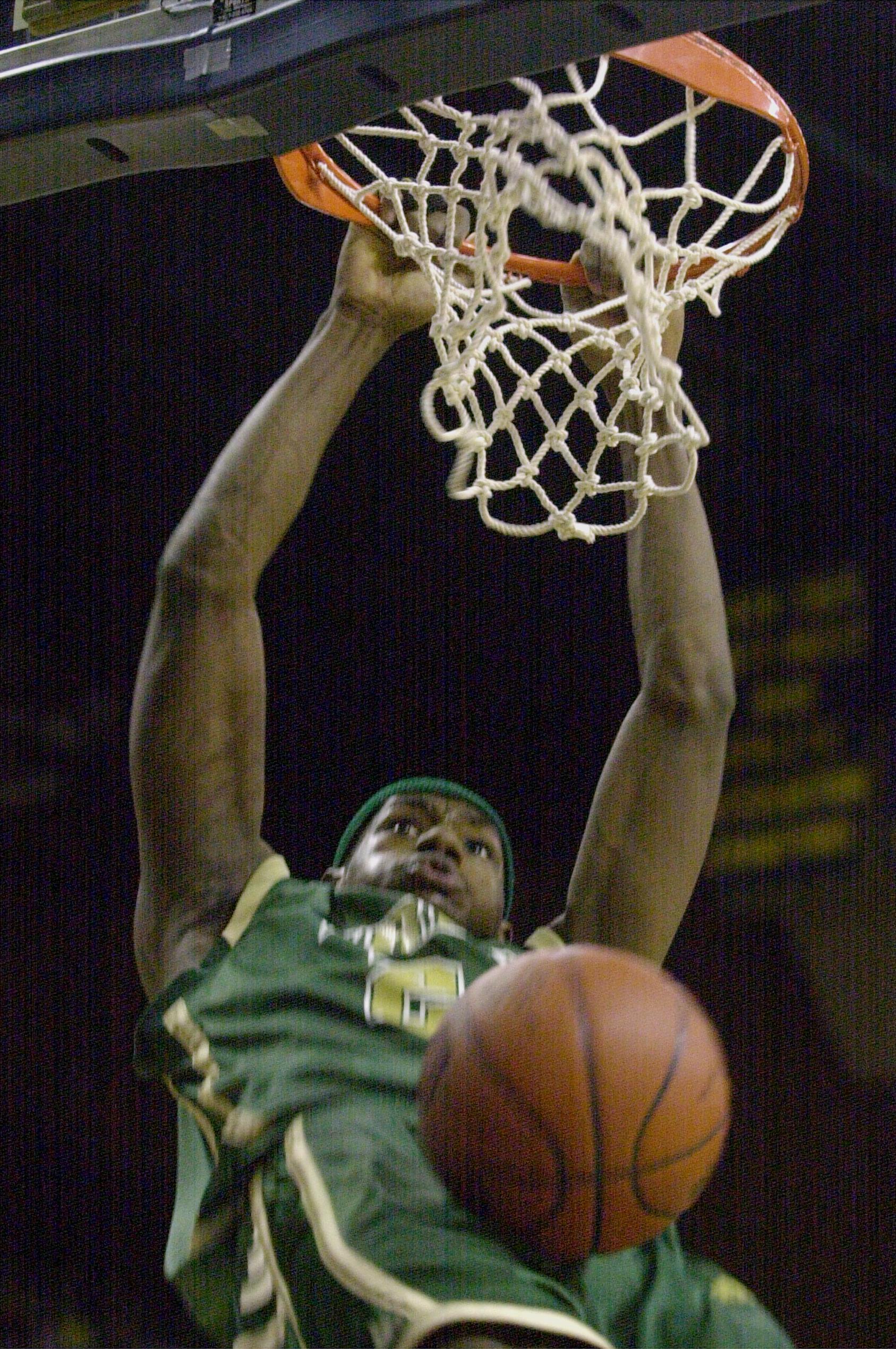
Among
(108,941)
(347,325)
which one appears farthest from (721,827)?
(347,325)

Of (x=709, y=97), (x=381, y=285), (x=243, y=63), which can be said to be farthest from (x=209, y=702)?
(x=709, y=97)

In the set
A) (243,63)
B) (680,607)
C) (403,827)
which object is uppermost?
(243,63)

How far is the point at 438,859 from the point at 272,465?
0.52 metres

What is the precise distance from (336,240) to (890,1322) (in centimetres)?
259

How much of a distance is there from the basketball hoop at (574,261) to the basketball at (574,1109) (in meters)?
0.59

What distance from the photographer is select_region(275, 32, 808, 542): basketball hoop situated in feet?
5.37

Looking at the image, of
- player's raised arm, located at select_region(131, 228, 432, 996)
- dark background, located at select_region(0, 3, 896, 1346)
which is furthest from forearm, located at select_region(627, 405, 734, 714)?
dark background, located at select_region(0, 3, 896, 1346)

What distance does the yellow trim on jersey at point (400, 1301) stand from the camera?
1376mm

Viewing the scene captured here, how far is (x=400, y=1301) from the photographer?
1413 millimetres

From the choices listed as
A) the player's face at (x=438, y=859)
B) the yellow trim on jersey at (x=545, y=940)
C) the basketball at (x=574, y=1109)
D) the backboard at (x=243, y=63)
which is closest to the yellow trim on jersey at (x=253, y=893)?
the player's face at (x=438, y=859)

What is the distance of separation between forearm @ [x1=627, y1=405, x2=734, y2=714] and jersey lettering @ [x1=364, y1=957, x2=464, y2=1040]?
0.43m

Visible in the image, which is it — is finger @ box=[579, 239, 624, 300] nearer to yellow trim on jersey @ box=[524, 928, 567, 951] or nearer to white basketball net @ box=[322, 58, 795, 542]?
white basketball net @ box=[322, 58, 795, 542]

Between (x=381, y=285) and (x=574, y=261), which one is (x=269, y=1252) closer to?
(x=381, y=285)

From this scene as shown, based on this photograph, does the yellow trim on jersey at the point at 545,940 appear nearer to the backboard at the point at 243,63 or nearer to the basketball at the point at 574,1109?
the basketball at the point at 574,1109
